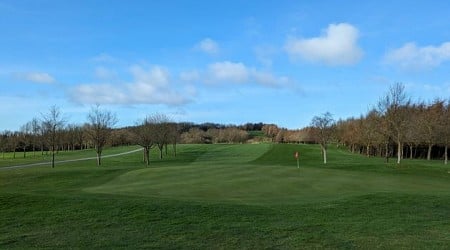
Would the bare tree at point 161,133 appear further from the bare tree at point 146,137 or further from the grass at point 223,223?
the grass at point 223,223

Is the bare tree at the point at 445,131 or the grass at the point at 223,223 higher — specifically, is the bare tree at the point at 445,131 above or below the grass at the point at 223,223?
above

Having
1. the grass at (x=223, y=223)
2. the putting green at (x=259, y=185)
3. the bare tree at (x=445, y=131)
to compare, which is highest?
the bare tree at (x=445, y=131)

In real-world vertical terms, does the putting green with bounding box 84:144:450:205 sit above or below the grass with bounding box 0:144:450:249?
below

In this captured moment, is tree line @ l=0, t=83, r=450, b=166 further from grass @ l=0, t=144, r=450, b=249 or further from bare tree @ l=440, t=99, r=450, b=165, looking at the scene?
grass @ l=0, t=144, r=450, b=249

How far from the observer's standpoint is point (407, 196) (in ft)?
62.8

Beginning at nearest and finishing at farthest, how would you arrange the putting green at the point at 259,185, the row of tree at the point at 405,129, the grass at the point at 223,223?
the grass at the point at 223,223
the putting green at the point at 259,185
the row of tree at the point at 405,129

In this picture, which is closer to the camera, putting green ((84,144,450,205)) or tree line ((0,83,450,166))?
putting green ((84,144,450,205))

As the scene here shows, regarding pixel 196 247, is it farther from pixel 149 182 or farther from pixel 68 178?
pixel 68 178

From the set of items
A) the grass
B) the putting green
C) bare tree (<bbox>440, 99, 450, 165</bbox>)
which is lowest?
the putting green

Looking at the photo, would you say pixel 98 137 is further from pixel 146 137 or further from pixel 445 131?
pixel 445 131

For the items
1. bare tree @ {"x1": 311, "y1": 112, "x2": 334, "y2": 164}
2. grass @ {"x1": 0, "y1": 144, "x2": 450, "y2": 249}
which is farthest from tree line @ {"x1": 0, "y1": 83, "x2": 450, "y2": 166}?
grass @ {"x1": 0, "y1": 144, "x2": 450, "y2": 249}

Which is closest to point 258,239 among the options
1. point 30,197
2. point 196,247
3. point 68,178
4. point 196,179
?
point 196,247

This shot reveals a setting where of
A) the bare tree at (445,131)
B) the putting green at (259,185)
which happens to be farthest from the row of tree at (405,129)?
the putting green at (259,185)

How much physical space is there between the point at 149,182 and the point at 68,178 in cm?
1278
